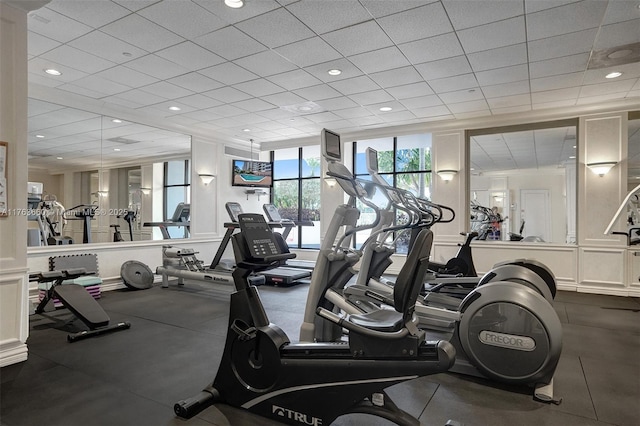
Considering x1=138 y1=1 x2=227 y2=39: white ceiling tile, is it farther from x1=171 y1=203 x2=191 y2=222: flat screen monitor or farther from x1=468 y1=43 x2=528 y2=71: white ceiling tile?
x1=171 y1=203 x2=191 y2=222: flat screen monitor

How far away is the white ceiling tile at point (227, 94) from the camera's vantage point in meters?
5.47

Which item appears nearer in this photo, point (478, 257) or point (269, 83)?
point (269, 83)

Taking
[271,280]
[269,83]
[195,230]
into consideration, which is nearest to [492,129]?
[269,83]

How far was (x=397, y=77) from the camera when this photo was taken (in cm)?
490

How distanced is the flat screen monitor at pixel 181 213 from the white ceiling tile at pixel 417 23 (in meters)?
5.50

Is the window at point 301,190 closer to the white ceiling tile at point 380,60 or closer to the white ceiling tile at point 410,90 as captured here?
the white ceiling tile at point 410,90

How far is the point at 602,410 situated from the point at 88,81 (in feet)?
21.5

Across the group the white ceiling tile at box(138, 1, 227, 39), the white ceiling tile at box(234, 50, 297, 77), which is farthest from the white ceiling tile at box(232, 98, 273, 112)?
the white ceiling tile at box(138, 1, 227, 39)

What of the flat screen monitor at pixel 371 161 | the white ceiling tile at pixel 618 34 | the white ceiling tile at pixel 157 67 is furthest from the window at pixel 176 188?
the white ceiling tile at pixel 618 34

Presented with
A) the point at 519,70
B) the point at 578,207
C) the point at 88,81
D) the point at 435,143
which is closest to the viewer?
the point at 519,70

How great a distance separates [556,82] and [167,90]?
5.57 m

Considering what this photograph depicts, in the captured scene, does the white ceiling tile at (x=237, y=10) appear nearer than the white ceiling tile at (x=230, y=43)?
Yes

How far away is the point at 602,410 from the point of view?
7.75 feet

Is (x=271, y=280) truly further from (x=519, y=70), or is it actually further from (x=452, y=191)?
(x=519, y=70)
